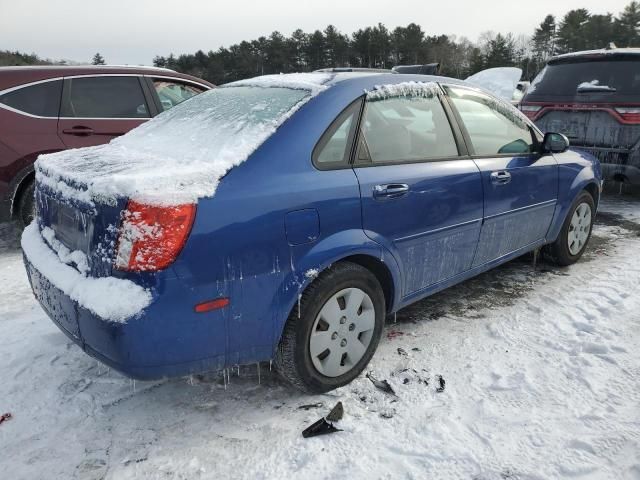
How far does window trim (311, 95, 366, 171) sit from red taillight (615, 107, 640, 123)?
4689 mm

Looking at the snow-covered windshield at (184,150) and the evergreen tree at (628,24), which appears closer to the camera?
the snow-covered windshield at (184,150)

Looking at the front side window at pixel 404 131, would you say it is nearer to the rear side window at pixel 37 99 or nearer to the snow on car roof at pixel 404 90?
the snow on car roof at pixel 404 90

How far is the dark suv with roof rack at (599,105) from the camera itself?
594cm

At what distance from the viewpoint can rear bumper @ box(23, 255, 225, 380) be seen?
6.54ft

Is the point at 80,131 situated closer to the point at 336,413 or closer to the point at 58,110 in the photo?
the point at 58,110

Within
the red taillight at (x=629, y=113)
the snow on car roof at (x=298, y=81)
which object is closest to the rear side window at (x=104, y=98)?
the snow on car roof at (x=298, y=81)

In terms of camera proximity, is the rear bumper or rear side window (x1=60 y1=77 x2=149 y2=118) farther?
rear side window (x1=60 y1=77 x2=149 y2=118)

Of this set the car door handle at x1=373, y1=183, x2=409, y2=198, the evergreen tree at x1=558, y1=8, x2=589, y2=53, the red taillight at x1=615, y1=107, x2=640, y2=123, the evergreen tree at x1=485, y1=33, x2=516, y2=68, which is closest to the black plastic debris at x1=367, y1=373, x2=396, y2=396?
the car door handle at x1=373, y1=183, x2=409, y2=198

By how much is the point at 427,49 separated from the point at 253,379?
Answer: 64.2 m

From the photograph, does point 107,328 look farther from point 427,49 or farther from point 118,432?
point 427,49

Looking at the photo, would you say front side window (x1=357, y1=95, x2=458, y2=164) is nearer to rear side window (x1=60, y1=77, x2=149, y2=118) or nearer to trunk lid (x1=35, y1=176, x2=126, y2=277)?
trunk lid (x1=35, y1=176, x2=126, y2=277)

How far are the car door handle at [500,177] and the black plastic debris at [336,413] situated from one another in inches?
70.7

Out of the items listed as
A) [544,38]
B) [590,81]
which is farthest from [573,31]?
[590,81]

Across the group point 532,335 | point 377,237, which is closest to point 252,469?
point 377,237
